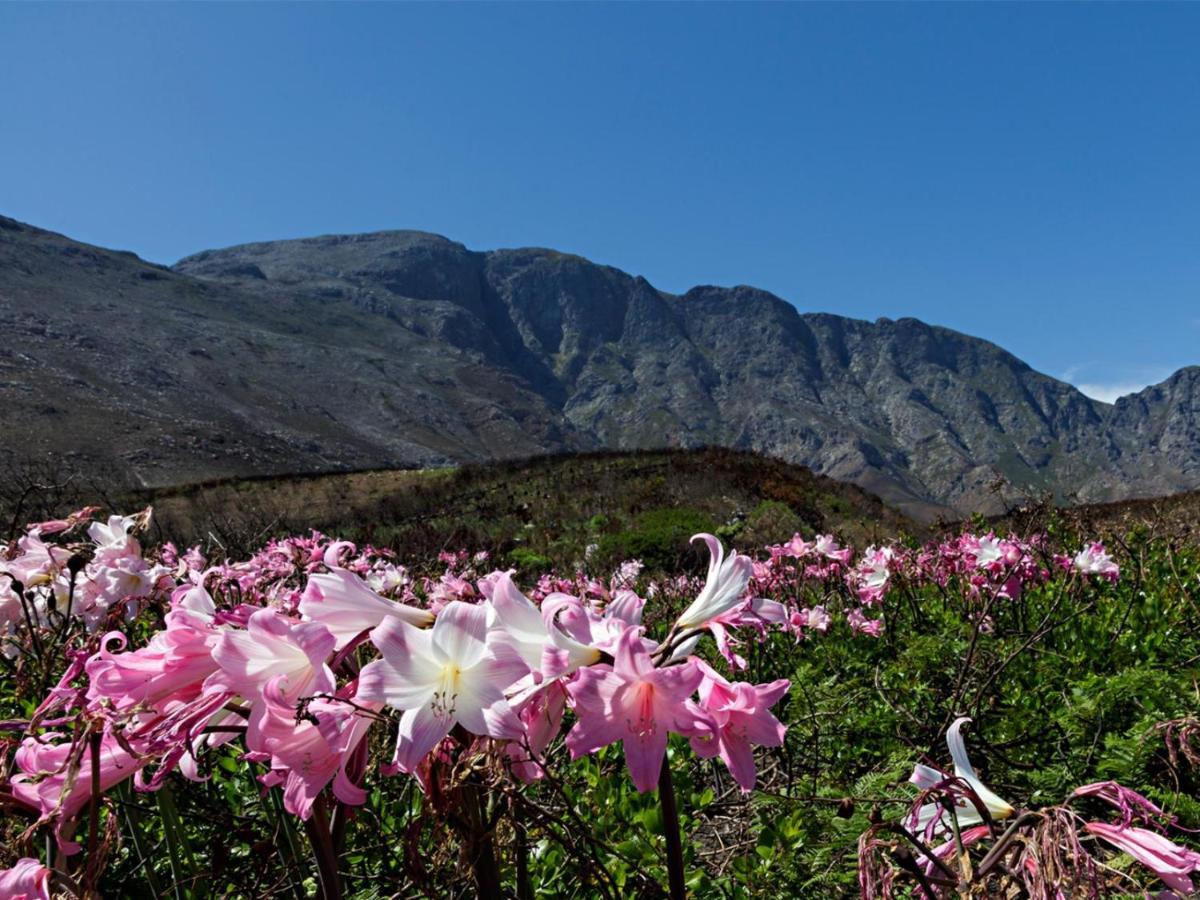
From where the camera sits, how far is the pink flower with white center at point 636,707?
988 millimetres

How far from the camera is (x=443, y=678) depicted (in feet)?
3.41

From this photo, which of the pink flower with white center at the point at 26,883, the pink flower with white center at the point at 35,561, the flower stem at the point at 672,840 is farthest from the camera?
the pink flower with white center at the point at 35,561

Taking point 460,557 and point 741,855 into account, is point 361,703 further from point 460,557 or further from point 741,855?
point 460,557

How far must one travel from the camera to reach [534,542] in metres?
15.6

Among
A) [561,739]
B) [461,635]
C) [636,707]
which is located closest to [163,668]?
[461,635]

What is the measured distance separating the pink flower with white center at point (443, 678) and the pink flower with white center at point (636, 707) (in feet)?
0.33

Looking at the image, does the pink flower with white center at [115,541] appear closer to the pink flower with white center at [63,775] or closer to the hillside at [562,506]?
the pink flower with white center at [63,775]

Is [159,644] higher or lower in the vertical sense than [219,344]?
lower

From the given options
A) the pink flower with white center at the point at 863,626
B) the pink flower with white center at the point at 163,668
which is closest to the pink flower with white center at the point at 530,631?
the pink flower with white center at the point at 163,668

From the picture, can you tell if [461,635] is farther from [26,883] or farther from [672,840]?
[26,883]

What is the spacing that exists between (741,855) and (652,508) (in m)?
15.1

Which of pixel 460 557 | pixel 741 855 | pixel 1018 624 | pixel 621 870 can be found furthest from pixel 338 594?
pixel 460 557

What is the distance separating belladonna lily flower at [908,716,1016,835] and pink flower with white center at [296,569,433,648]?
89cm

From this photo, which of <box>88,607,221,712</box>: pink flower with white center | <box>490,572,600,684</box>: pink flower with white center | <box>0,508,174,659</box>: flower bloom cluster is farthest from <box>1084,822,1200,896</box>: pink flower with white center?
<box>0,508,174,659</box>: flower bloom cluster
